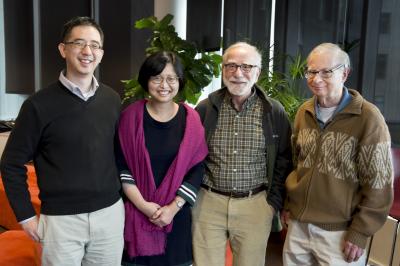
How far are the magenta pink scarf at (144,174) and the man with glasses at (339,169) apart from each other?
52 centimetres

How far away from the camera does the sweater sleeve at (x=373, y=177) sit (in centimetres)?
155

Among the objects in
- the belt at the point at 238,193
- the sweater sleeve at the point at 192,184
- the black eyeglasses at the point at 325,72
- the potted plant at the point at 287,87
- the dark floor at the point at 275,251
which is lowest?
the dark floor at the point at 275,251

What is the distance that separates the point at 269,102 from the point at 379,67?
1.68 meters

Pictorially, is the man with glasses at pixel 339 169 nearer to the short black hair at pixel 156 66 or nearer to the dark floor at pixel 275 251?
the short black hair at pixel 156 66

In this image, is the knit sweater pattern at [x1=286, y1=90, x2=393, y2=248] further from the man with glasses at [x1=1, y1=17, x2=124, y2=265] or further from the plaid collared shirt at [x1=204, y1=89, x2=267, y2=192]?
the man with glasses at [x1=1, y1=17, x2=124, y2=265]

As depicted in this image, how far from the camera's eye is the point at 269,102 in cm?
187

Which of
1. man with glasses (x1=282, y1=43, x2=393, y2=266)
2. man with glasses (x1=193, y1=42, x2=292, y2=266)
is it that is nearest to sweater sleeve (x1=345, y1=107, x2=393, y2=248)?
man with glasses (x1=282, y1=43, x2=393, y2=266)

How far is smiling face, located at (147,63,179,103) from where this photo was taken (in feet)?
5.38

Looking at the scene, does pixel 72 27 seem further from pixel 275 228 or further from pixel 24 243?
pixel 24 243

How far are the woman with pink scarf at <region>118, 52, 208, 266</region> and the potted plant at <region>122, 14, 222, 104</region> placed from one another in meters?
1.30

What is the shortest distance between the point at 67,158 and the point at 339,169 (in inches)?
44.3

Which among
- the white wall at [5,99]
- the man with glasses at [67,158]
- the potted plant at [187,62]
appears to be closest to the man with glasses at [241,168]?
the man with glasses at [67,158]

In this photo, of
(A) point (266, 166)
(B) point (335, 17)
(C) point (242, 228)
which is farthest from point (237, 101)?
(B) point (335, 17)

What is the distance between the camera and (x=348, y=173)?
1616 mm
